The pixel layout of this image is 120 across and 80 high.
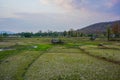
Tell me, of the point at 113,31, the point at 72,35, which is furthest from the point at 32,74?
the point at 72,35

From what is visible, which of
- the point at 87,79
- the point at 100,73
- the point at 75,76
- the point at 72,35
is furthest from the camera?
the point at 72,35

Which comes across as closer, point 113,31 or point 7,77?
point 7,77

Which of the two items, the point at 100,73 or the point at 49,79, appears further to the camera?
the point at 100,73

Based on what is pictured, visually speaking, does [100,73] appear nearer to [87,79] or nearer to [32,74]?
[87,79]

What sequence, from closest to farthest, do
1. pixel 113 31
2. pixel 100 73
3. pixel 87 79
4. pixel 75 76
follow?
1. pixel 87 79
2. pixel 75 76
3. pixel 100 73
4. pixel 113 31

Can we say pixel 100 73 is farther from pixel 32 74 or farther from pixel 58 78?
pixel 32 74

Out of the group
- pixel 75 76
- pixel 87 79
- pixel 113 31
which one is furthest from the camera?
pixel 113 31

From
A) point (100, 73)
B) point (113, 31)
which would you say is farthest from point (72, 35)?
point (100, 73)

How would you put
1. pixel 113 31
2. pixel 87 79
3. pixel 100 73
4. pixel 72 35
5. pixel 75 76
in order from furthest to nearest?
pixel 72 35, pixel 113 31, pixel 100 73, pixel 75 76, pixel 87 79
